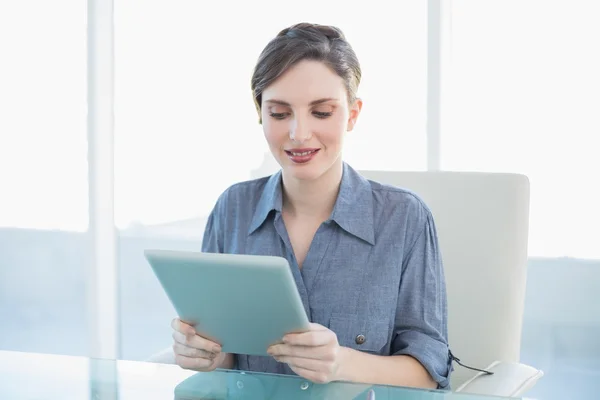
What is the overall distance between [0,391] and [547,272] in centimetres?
213

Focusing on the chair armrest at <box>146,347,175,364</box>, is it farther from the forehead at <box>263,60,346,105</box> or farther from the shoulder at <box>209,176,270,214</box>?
the forehead at <box>263,60,346,105</box>

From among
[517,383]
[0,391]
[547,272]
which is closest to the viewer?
[0,391]

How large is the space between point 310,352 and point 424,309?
14.5 inches

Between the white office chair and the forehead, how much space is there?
0.46 m

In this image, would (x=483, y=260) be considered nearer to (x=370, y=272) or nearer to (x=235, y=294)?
(x=370, y=272)

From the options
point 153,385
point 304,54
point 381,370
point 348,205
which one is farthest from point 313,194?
point 153,385

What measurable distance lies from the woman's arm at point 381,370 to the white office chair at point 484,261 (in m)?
0.27

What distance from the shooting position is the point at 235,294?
1.42m

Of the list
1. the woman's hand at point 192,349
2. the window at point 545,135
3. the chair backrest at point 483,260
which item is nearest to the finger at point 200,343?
the woman's hand at point 192,349

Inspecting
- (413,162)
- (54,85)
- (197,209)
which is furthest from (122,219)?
(413,162)

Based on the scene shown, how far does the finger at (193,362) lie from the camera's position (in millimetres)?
1616

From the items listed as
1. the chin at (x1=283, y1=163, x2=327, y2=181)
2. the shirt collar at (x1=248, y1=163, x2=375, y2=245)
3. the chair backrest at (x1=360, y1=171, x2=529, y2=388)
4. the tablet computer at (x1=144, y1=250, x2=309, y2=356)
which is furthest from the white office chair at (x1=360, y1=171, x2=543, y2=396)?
the tablet computer at (x1=144, y1=250, x2=309, y2=356)

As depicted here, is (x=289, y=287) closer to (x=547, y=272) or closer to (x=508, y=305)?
(x=508, y=305)

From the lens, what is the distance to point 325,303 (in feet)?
5.96
